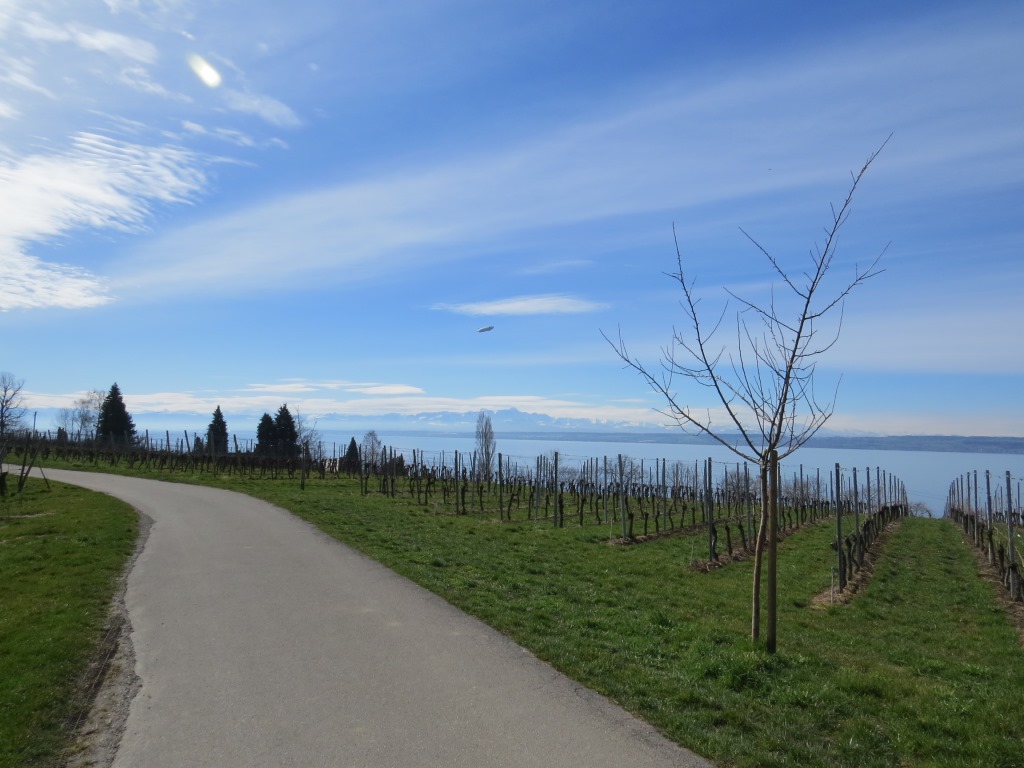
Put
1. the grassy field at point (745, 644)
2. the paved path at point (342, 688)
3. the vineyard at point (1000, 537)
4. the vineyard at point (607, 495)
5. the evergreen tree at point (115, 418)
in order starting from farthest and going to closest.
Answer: the evergreen tree at point (115, 418)
the vineyard at point (607, 495)
the vineyard at point (1000, 537)
the grassy field at point (745, 644)
the paved path at point (342, 688)

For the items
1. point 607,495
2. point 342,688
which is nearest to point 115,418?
point 607,495

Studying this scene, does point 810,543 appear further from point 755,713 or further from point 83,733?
point 83,733

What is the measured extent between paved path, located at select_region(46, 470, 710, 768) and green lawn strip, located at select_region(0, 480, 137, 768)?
477 mm

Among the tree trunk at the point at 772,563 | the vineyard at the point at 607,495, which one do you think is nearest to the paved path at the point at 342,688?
the tree trunk at the point at 772,563

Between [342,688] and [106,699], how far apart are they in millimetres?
1829

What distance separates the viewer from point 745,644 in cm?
706

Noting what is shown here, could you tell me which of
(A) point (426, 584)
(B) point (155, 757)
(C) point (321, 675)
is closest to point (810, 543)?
(A) point (426, 584)

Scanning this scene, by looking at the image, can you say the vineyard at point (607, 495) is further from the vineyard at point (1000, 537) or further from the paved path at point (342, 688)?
the paved path at point (342, 688)

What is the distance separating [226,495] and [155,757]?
2117 cm

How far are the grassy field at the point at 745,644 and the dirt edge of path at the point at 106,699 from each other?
3447mm

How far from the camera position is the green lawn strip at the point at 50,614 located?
491cm

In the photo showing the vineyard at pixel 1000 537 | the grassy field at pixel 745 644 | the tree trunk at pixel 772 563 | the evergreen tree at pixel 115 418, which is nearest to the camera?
the grassy field at pixel 745 644

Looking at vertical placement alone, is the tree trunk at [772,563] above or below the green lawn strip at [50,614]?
above

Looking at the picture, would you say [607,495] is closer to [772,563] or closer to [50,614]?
[772,563]
